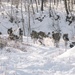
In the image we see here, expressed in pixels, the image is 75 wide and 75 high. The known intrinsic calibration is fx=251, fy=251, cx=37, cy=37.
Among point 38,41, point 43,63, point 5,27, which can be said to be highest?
point 43,63

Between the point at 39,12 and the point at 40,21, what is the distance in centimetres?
349

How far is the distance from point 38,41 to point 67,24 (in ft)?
60.5

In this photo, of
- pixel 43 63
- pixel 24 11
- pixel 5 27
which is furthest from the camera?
pixel 24 11

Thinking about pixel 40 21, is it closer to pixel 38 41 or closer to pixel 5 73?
pixel 38 41

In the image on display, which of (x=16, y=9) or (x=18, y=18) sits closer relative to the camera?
(x=18, y=18)

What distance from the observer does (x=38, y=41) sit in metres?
12.2

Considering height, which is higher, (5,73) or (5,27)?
(5,73)

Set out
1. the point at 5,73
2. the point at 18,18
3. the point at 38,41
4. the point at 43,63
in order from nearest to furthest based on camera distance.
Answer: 1. the point at 5,73
2. the point at 43,63
3. the point at 38,41
4. the point at 18,18

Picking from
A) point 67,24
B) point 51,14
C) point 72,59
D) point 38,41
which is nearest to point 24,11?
point 51,14

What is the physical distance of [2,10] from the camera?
118ft

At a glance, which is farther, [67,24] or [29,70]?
[67,24]

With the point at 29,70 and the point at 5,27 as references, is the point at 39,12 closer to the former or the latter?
the point at 5,27

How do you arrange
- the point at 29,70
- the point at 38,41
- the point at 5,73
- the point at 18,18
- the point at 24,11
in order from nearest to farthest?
the point at 5,73
the point at 29,70
the point at 38,41
the point at 18,18
the point at 24,11

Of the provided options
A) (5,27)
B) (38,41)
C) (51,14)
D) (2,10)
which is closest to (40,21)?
(51,14)
